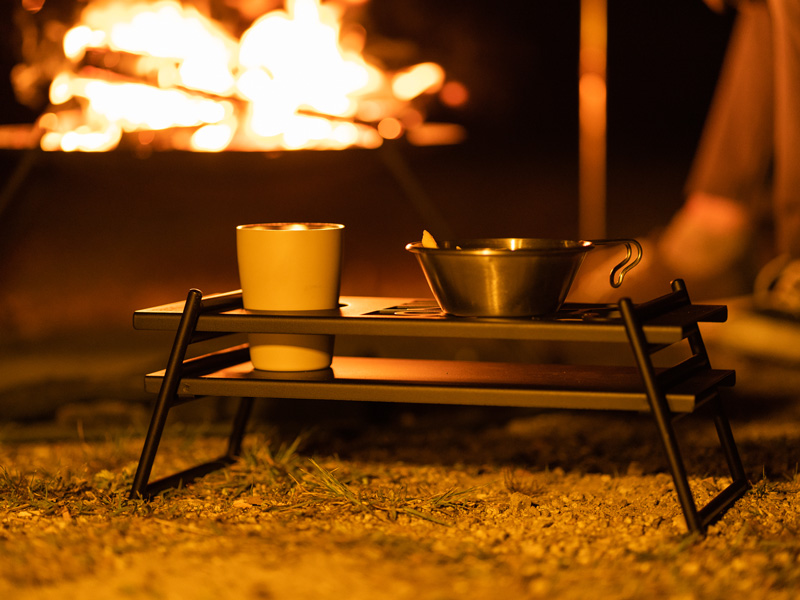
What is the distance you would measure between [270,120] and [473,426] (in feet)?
3.89

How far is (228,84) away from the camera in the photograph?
3.43 m

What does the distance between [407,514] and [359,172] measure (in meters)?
1.44

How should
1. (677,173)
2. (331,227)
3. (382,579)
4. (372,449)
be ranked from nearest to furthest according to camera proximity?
(382,579) < (331,227) < (372,449) < (677,173)

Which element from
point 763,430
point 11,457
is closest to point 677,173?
point 763,430

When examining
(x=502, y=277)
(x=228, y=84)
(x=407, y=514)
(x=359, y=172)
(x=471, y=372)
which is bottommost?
(x=407, y=514)

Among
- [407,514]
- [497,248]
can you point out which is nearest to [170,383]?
[407,514]

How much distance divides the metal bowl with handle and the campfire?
1.41m

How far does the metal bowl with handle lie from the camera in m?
2.03

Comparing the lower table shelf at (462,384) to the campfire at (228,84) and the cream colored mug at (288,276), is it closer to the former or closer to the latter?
the cream colored mug at (288,276)

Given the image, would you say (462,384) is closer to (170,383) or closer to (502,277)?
(502,277)

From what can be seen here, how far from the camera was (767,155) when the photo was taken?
134 inches

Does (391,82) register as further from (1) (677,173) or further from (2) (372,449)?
(2) (372,449)

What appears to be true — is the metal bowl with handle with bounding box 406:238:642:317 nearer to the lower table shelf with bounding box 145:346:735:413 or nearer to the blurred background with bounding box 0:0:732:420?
the lower table shelf with bounding box 145:346:735:413

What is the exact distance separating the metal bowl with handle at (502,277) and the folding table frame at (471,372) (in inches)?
1.7
